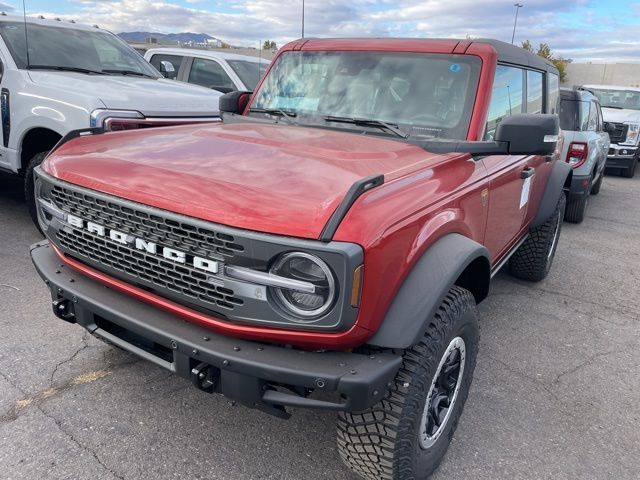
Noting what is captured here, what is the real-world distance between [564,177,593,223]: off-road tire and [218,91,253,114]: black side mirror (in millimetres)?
5026

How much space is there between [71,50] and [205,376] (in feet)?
15.9

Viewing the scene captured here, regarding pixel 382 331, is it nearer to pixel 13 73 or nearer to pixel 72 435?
pixel 72 435

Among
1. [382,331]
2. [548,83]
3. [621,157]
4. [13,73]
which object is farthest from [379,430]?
[621,157]

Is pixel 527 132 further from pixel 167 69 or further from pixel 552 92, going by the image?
pixel 167 69

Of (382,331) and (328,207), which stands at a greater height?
(328,207)

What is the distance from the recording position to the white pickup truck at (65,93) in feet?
14.6

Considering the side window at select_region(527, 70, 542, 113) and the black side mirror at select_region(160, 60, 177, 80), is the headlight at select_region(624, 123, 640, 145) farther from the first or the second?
the black side mirror at select_region(160, 60, 177, 80)

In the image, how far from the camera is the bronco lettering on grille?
1922mm

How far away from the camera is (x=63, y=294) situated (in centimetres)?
235

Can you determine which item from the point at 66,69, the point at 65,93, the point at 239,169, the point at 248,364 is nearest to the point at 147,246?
the point at 239,169

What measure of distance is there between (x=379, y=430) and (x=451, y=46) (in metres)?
2.20

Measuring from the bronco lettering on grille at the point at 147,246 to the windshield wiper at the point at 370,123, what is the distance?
4.65 ft

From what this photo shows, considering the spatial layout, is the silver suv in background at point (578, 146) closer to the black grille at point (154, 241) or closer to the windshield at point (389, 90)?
the windshield at point (389, 90)

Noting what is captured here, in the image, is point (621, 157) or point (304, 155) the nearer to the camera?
point (304, 155)
